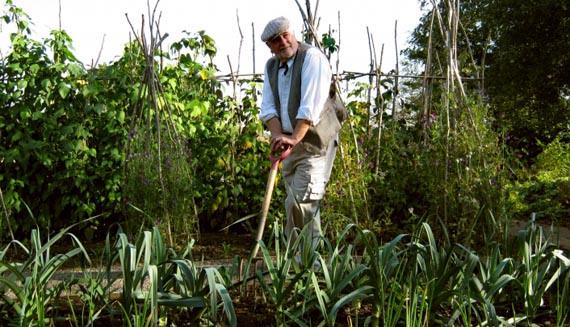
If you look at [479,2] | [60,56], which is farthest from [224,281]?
[479,2]

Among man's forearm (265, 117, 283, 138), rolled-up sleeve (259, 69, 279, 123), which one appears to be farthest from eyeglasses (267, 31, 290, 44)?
man's forearm (265, 117, 283, 138)

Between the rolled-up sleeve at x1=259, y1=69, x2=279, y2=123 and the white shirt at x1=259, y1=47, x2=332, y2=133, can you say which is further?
the rolled-up sleeve at x1=259, y1=69, x2=279, y2=123

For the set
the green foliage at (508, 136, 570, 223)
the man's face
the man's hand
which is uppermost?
the man's face

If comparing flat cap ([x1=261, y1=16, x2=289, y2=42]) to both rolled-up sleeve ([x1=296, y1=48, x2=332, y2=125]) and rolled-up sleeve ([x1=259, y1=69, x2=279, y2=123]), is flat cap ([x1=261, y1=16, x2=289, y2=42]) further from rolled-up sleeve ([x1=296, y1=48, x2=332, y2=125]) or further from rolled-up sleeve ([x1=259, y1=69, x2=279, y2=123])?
rolled-up sleeve ([x1=259, y1=69, x2=279, y2=123])

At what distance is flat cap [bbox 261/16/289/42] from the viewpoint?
354cm

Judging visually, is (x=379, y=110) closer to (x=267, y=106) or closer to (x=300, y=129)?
(x=267, y=106)

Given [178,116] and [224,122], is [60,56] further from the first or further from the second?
[224,122]

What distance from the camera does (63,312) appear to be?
2.98 meters

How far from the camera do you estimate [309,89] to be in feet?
11.6

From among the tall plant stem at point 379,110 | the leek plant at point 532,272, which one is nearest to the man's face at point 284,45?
the leek plant at point 532,272

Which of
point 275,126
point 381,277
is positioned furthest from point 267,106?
point 381,277

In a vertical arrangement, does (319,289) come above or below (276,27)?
below

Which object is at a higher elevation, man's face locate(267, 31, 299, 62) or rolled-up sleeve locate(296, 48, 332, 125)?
man's face locate(267, 31, 299, 62)

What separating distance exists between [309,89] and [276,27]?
1.17 feet
